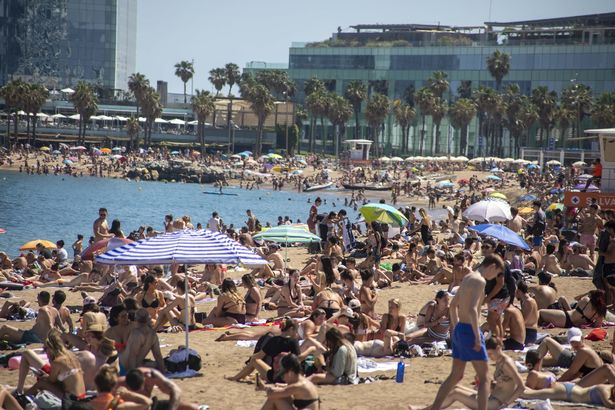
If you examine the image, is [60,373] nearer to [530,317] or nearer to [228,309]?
[228,309]

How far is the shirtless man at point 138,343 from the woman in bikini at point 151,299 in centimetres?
388

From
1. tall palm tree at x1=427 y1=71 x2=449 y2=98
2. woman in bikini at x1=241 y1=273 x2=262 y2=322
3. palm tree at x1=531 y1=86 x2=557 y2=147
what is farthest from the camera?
tall palm tree at x1=427 y1=71 x2=449 y2=98

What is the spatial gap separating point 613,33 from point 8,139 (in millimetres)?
67075

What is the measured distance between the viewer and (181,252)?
12141 millimetres

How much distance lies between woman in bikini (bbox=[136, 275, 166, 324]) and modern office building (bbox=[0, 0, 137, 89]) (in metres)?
158

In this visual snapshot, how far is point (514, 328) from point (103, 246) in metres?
8.90

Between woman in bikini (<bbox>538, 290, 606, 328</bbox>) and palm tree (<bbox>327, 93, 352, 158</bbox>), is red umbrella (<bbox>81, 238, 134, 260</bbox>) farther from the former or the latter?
palm tree (<bbox>327, 93, 352, 158</bbox>)

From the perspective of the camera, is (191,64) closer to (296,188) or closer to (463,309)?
(296,188)

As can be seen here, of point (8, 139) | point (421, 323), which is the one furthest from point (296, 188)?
point (421, 323)

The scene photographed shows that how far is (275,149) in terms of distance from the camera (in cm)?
10988

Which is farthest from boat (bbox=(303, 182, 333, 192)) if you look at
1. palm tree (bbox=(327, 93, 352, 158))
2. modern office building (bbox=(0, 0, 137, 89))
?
modern office building (bbox=(0, 0, 137, 89))

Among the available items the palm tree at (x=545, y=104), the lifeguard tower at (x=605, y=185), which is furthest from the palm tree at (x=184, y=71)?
the lifeguard tower at (x=605, y=185)

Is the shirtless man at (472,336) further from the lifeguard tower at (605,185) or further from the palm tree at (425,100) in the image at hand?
the palm tree at (425,100)

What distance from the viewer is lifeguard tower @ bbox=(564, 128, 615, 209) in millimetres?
28719
